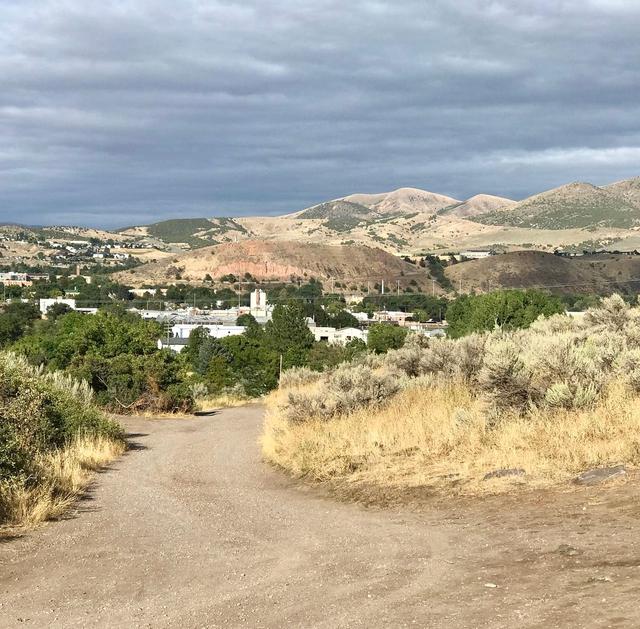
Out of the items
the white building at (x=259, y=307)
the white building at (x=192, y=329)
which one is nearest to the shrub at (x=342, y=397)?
the white building at (x=192, y=329)

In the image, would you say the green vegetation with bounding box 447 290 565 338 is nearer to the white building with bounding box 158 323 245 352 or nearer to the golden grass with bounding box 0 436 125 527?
the golden grass with bounding box 0 436 125 527

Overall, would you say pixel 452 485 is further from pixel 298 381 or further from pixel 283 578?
pixel 298 381

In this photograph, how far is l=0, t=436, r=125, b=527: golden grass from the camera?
10234 millimetres

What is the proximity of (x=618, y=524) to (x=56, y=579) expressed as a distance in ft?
17.5

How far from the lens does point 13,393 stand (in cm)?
1373

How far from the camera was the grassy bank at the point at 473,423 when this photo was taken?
11.1 meters

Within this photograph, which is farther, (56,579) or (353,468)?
(353,468)

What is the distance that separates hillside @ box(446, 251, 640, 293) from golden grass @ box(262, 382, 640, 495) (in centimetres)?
14995

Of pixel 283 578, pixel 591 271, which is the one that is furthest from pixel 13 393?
pixel 591 271

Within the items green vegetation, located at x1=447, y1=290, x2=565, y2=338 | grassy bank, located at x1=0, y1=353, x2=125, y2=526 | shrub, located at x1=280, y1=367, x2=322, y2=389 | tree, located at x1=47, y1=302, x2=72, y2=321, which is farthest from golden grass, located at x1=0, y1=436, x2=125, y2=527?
tree, located at x1=47, y1=302, x2=72, y2=321

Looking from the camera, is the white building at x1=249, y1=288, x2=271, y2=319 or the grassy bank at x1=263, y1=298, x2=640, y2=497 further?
the white building at x1=249, y1=288, x2=271, y2=319

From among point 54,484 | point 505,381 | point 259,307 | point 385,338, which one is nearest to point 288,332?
A: point 385,338

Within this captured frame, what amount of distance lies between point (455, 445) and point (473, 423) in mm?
577

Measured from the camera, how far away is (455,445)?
41.9 feet
